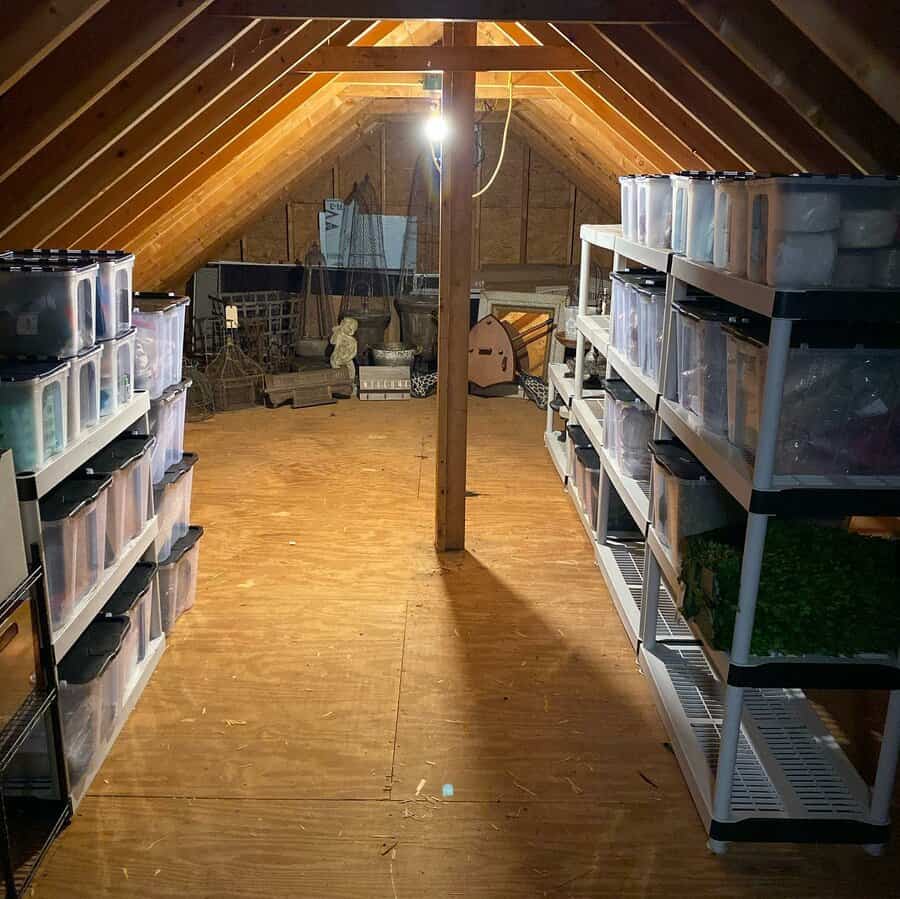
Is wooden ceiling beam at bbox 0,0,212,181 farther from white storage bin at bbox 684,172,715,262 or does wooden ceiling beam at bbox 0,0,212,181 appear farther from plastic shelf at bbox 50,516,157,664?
white storage bin at bbox 684,172,715,262

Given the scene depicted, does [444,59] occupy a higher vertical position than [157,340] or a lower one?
higher

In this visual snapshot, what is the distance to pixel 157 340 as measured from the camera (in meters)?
3.35

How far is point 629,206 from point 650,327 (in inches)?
27.2

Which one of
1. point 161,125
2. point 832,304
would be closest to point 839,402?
point 832,304

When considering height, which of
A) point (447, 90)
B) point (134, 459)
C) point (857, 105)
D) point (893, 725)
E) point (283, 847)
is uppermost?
point (447, 90)

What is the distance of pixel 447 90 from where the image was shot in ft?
12.5

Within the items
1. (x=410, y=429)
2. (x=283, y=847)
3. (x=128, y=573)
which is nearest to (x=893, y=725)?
(x=283, y=847)

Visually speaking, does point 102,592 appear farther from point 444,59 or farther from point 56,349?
point 444,59

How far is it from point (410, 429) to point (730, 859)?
4.43 metres

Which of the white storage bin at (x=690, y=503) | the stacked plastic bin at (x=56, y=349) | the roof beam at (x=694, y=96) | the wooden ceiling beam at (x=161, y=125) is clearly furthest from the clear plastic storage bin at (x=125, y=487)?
the roof beam at (x=694, y=96)

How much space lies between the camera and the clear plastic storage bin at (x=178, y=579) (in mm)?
3404

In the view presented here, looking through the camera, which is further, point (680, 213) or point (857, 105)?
point (680, 213)

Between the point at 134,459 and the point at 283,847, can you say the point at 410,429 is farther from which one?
the point at 283,847

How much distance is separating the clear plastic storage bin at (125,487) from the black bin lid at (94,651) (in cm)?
20
